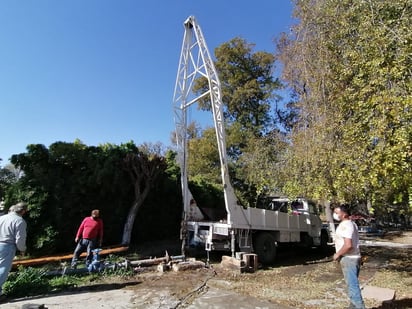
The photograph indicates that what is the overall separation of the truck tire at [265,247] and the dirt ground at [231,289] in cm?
41

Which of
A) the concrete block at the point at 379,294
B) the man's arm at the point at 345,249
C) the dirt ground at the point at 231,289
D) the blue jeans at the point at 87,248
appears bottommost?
the dirt ground at the point at 231,289

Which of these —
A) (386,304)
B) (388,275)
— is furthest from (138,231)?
(386,304)

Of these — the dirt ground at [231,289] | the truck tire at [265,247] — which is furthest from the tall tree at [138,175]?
the truck tire at [265,247]

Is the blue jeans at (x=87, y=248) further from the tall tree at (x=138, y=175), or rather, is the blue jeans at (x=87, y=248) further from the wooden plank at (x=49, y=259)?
the tall tree at (x=138, y=175)

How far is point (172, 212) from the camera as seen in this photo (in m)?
14.0

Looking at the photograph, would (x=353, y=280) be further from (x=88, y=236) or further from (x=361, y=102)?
(x=88, y=236)

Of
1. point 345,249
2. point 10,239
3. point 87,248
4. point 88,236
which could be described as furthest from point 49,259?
point 345,249

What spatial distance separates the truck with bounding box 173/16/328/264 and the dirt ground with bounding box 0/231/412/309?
30.7 inches

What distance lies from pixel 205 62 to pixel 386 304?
25.7 ft

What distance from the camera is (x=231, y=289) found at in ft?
21.6

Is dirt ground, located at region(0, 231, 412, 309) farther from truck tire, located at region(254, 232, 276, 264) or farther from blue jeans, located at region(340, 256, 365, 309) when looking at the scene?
blue jeans, located at region(340, 256, 365, 309)

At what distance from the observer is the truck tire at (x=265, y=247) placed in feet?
32.2

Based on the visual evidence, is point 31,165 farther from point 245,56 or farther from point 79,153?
point 245,56

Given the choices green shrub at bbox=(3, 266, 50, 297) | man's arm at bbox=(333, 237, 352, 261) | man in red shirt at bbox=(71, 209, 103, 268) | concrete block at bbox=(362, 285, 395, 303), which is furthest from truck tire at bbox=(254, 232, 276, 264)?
green shrub at bbox=(3, 266, 50, 297)
